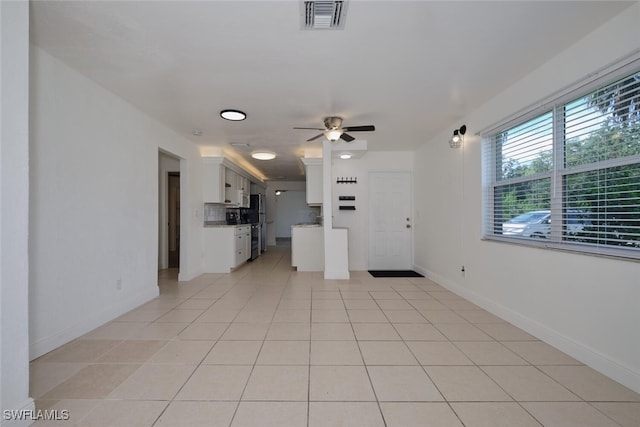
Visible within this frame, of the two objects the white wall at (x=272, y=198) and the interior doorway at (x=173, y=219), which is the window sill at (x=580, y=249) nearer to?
the interior doorway at (x=173, y=219)

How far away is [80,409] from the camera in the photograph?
5.32 ft

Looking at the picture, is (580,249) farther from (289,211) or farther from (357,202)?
(289,211)

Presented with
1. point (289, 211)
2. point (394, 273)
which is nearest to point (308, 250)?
point (394, 273)

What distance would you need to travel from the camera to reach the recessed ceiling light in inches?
136

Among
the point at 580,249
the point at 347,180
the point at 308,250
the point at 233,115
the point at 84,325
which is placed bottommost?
the point at 84,325

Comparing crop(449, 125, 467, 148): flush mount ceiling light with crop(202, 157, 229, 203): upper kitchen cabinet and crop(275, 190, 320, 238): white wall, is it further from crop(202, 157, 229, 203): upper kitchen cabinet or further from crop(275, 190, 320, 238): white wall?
crop(275, 190, 320, 238): white wall

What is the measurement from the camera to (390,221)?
5.78 metres

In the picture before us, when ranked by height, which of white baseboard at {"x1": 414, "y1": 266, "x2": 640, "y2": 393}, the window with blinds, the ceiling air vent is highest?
the ceiling air vent

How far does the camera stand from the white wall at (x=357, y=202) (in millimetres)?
5770

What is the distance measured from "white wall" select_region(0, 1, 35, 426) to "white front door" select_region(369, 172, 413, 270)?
5.01 metres

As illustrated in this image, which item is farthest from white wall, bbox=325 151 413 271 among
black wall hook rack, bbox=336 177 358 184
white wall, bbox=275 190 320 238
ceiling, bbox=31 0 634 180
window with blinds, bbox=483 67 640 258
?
white wall, bbox=275 190 320 238

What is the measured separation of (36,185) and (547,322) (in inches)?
174

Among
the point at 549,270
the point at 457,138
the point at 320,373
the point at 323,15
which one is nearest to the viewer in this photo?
the point at 323,15

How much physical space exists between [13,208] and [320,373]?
79.3 inches
